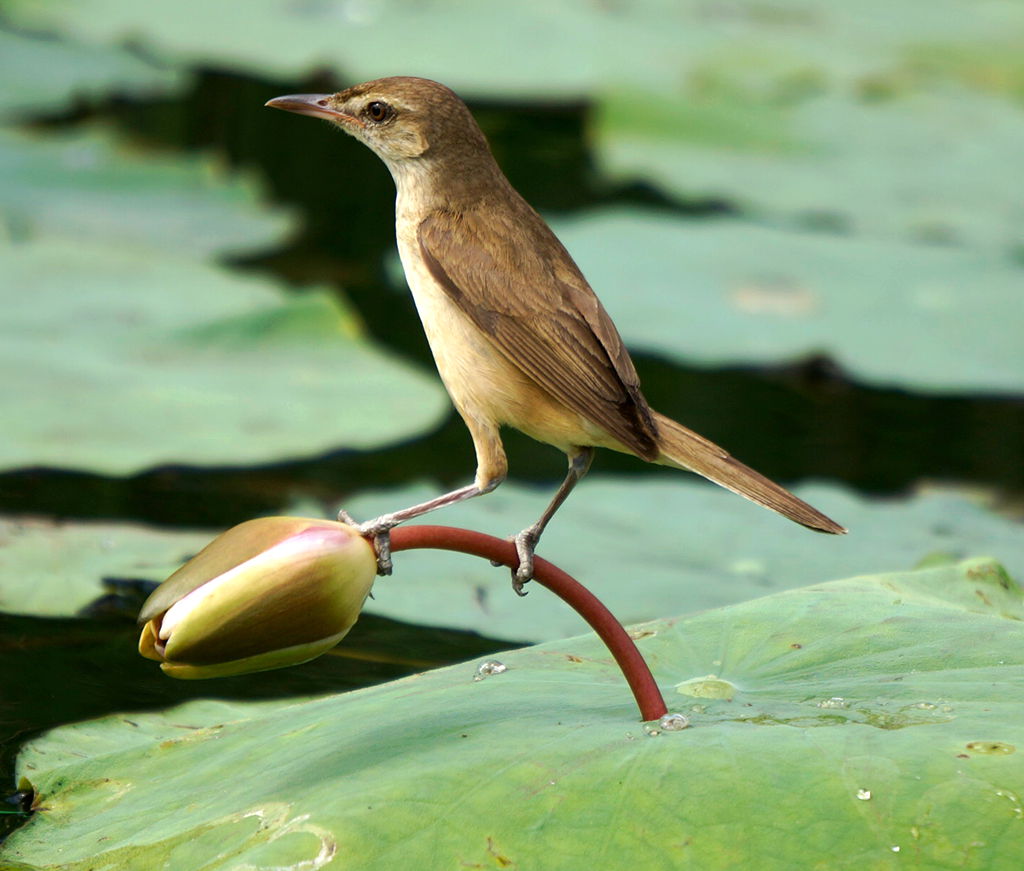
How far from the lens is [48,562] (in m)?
3.56

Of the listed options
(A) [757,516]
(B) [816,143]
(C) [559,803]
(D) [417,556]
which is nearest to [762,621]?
(C) [559,803]

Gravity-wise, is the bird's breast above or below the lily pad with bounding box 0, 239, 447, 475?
above

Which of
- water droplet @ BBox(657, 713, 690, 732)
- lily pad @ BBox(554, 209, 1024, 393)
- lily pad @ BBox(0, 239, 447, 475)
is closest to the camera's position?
water droplet @ BBox(657, 713, 690, 732)

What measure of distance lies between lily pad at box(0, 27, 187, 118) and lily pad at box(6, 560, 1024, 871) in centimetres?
501

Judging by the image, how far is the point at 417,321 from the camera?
6516mm

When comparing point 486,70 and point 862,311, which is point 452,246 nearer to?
point 862,311

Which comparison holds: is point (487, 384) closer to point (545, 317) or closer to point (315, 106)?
point (545, 317)

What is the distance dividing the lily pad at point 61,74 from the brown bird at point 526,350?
459 centimetres

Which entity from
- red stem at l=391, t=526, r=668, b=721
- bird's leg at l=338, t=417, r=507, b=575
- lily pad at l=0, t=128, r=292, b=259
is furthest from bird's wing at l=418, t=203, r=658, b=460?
lily pad at l=0, t=128, r=292, b=259

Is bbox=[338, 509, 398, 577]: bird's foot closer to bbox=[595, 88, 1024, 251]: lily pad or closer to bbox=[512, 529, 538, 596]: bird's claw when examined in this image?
bbox=[512, 529, 538, 596]: bird's claw

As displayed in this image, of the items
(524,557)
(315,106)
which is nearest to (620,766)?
(524,557)

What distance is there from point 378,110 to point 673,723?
67.4 inches

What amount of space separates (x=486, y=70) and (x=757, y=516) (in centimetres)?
403

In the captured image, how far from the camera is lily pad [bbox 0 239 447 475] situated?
4250 mm
